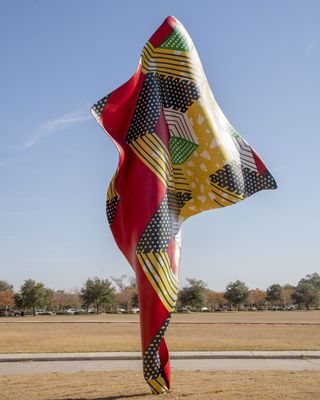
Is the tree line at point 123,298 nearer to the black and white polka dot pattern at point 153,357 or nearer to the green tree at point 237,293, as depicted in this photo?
the green tree at point 237,293

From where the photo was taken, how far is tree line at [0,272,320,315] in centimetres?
8469

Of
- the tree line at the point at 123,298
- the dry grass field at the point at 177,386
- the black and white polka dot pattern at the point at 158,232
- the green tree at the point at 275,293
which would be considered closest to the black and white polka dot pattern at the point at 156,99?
the black and white polka dot pattern at the point at 158,232

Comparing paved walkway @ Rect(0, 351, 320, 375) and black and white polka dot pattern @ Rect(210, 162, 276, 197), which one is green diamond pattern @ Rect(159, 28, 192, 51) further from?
paved walkway @ Rect(0, 351, 320, 375)

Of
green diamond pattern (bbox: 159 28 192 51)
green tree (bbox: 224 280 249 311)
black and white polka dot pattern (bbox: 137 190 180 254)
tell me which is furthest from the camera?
green tree (bbox: 224 280 249 311)

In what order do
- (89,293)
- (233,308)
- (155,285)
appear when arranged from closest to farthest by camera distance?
(155,285)
(89,293)
(233,308)

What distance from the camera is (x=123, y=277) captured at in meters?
125

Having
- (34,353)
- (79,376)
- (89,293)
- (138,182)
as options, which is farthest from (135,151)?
(89,293)

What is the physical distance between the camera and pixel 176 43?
32.1 ft

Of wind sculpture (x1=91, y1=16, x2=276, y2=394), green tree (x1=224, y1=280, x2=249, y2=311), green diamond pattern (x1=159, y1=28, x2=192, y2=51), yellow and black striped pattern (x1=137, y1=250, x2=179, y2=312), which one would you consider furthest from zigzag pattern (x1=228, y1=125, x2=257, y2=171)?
green tree (x1=224, y1=280, x2=249, y2=311)

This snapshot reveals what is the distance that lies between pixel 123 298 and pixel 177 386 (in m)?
111

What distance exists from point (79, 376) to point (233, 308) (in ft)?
351

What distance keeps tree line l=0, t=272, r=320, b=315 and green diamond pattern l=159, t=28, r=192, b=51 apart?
78343 mm

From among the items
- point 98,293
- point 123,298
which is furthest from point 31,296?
point 123,298

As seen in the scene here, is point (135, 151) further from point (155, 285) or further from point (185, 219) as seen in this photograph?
point (155, 285)
